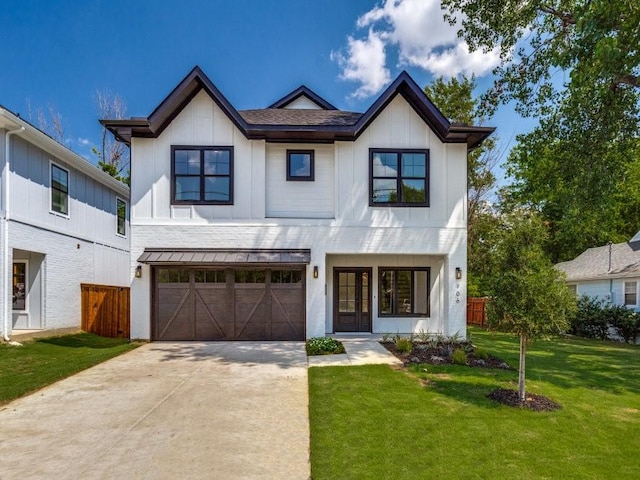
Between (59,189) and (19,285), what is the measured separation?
3.50m

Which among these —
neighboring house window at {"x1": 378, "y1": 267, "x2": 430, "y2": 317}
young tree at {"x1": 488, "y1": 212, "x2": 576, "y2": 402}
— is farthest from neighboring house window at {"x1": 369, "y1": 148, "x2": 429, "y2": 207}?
young tree at {"x1": 488, "y1": 212, "x2": 576, "y2": 402}

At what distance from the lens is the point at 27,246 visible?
11.9m

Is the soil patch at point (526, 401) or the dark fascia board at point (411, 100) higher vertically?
the dark fascia board at point (411, 100)

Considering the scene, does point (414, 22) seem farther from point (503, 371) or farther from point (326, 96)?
point (503, 371)

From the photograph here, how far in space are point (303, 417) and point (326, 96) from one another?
1392 centimetres

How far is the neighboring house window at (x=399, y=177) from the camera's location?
1225 cm

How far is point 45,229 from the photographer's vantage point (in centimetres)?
1280

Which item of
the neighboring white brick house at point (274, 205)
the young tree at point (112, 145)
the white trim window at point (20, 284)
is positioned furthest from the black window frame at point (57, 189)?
the young tree at point (112, 145)

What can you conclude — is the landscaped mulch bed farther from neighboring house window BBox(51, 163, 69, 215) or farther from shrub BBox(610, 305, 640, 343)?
neighboring house window BBox(51, 163, 69, 215)

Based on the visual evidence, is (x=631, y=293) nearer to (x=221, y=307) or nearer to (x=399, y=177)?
(x=399, y=177)

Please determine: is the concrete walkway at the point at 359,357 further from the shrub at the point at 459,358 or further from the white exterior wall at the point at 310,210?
the white exterior wall at the point at 310,210

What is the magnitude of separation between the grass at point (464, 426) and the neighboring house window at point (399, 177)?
215 inches

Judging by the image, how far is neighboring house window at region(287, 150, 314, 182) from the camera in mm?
12327

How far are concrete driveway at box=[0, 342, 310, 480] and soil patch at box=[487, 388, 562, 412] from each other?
317 centimetres
